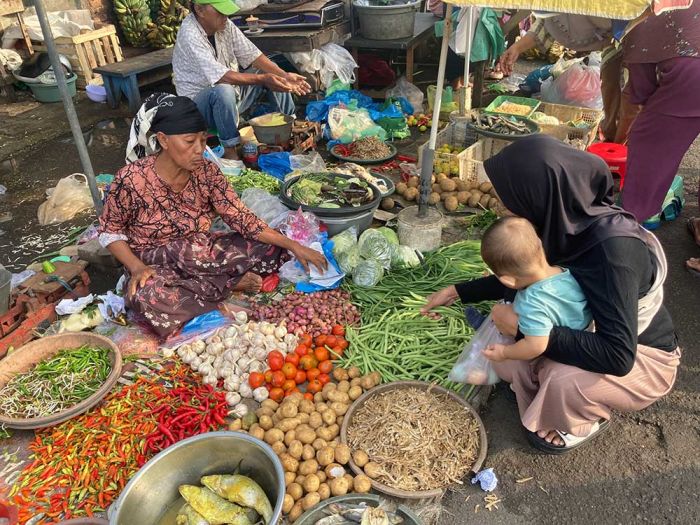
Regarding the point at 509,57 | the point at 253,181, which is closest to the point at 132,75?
the point at 253,181

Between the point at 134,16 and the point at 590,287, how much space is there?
882 centimetres

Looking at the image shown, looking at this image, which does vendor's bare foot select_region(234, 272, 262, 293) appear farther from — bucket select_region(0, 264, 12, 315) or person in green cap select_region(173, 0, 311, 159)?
person in green cap select_region(173, 0, 311, 159)

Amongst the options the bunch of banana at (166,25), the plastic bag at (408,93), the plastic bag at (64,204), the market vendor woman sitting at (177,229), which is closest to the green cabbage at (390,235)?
the market vendor woman sitting at (177,229)

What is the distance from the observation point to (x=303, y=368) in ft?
9.60

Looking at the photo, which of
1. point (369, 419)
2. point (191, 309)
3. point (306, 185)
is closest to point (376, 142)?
point (306, 185)

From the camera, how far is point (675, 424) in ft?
8.83

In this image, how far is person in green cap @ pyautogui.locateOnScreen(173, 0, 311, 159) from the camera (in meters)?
4.68

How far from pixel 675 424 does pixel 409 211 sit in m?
2.18

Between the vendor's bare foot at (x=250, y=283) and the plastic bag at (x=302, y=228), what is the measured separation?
0.39 m

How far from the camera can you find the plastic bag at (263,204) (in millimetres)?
4070

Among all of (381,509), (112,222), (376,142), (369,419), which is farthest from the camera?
(376,142)

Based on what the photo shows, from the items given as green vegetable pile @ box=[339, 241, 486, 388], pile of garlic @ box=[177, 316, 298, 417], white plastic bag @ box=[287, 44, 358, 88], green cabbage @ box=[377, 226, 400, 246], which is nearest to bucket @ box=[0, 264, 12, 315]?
pile of garlic @ box=[177, 316, 298, 417]

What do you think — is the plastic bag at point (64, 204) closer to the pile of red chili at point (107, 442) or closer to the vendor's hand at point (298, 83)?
the vendor's hand at point (298, 83)

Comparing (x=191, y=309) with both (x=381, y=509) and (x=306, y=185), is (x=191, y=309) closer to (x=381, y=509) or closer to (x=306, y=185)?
(x=306, y=185)
